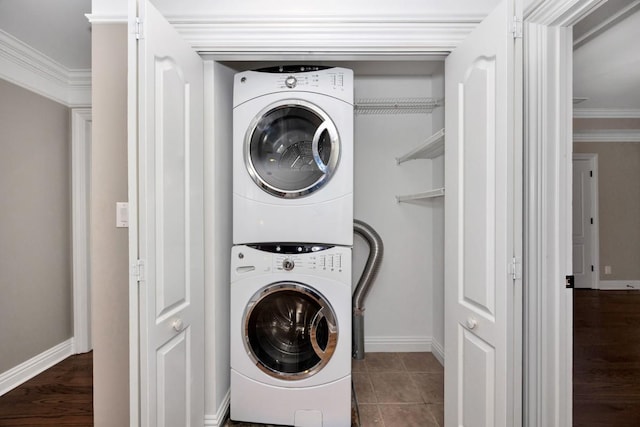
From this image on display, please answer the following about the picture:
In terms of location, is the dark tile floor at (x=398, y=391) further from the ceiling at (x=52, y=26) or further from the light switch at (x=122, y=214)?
the ceiling at (x=52, y=26)

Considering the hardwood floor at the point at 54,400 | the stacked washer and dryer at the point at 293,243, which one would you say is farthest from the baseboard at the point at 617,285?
the hardwood floor at the point at 54,400

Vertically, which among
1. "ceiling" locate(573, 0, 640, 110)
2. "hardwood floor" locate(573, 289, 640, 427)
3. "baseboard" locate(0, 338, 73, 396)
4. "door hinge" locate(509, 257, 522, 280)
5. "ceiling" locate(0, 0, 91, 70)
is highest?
"ceiling" locate(573, 0, 640, 110)

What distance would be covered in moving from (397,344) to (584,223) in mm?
4180

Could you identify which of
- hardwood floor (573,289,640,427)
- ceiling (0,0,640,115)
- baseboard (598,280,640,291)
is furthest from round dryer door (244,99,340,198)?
baseboard (598,280,640,291)

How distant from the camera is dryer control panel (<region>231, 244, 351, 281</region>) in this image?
1778 mm

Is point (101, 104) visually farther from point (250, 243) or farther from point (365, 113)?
point (365, 113)

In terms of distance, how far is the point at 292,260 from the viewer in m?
1.80

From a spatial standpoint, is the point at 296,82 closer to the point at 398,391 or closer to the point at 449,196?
the point at 449,196

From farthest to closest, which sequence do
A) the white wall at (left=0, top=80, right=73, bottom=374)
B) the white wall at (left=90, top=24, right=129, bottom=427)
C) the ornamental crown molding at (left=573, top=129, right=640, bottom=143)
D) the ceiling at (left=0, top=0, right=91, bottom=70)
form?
the ornamental crown molding at (left=573, top=129, right=640, bottom=143)
the white wall at (left=0, top=80, right=73, bottom=374)
the ceiling at (left=0, top=0, right=91, bottom=70)
the white wall at (left=90, top=24, right=129, bottom=427)

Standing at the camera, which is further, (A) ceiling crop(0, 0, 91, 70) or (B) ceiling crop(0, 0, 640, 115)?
(A) ceiling crop(0, 0, 91, 70)

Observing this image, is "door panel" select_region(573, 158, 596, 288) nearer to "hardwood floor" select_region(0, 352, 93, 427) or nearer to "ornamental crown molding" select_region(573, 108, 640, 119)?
"ornamental crown molding" select_region(573, 108, 640, 119)

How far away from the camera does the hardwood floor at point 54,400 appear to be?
6.49 ft

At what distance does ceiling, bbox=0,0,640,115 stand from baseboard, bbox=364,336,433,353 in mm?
2293

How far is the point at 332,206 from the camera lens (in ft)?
5.88
